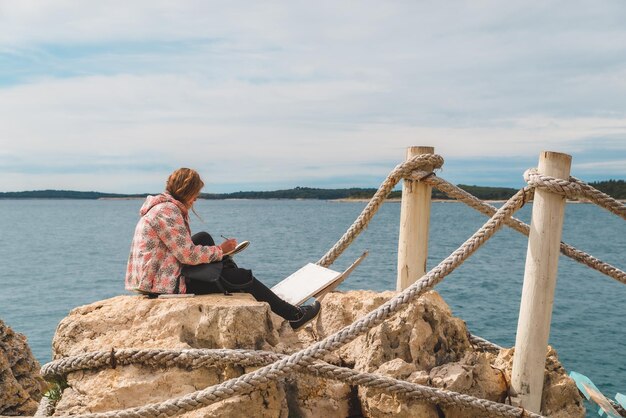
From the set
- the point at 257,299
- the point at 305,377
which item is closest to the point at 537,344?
the point at 305,377

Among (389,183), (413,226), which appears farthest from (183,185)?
(413,226)

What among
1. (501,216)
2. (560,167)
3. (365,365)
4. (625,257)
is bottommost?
(625,257)

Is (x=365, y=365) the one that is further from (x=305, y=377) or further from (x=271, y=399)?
(x=271, y=399)

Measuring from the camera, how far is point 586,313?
17.5 m

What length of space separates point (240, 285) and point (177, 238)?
603 millimetres

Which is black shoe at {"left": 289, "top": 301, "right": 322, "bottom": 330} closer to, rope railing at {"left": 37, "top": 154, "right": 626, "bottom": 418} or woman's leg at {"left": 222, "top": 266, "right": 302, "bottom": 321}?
woman's leg at {"left": 222, "top": 266, "right": 302, "bottom": 321}

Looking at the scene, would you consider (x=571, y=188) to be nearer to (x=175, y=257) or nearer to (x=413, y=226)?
(x=413, y=226)

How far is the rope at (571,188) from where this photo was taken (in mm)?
4797

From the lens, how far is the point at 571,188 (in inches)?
189

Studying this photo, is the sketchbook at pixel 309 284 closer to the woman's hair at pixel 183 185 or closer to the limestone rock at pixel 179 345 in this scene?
the limestone rock at pixel 179 345

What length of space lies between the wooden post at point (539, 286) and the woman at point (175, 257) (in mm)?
2017

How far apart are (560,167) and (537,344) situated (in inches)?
51.7

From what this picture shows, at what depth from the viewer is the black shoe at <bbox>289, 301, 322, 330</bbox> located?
5.32 metres

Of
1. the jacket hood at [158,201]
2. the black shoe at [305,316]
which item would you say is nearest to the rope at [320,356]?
the black shoe at [305,316]
